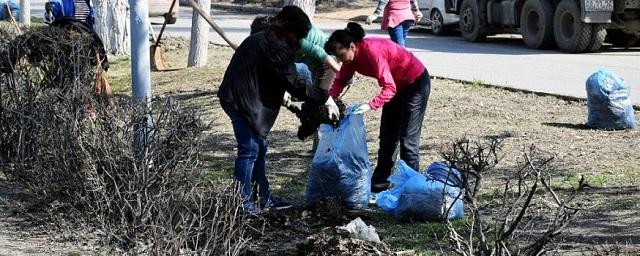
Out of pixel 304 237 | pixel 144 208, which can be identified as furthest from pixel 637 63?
pixel 144 208

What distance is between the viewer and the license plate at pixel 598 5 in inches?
657

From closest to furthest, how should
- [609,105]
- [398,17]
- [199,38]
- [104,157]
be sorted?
[104,157] < [609,105] < [398,17] < [199,38]

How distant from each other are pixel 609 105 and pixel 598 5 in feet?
25.0

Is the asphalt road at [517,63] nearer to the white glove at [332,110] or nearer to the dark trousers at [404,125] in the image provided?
the dark trousers at [404,125]

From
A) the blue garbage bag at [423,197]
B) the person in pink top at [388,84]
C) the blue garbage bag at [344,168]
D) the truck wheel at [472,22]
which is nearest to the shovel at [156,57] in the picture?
the truck wheel at [472,22]

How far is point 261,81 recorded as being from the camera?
6.67 metres

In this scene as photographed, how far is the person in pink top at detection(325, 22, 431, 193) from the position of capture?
22.9ft

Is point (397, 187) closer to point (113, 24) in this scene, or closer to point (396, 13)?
point (396, 13)

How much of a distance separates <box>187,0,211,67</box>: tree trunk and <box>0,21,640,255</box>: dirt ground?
0.92ft

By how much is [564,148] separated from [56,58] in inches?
162

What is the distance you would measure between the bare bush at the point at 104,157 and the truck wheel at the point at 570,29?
10.8 meters

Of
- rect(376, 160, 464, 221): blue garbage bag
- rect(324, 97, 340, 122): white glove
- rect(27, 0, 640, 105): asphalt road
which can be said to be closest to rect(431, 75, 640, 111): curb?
rect(27, 0, 640, 105): asphalt road


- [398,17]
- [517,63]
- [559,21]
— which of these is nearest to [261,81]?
[398,17]

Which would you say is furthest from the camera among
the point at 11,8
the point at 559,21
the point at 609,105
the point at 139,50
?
the point at 11,8
